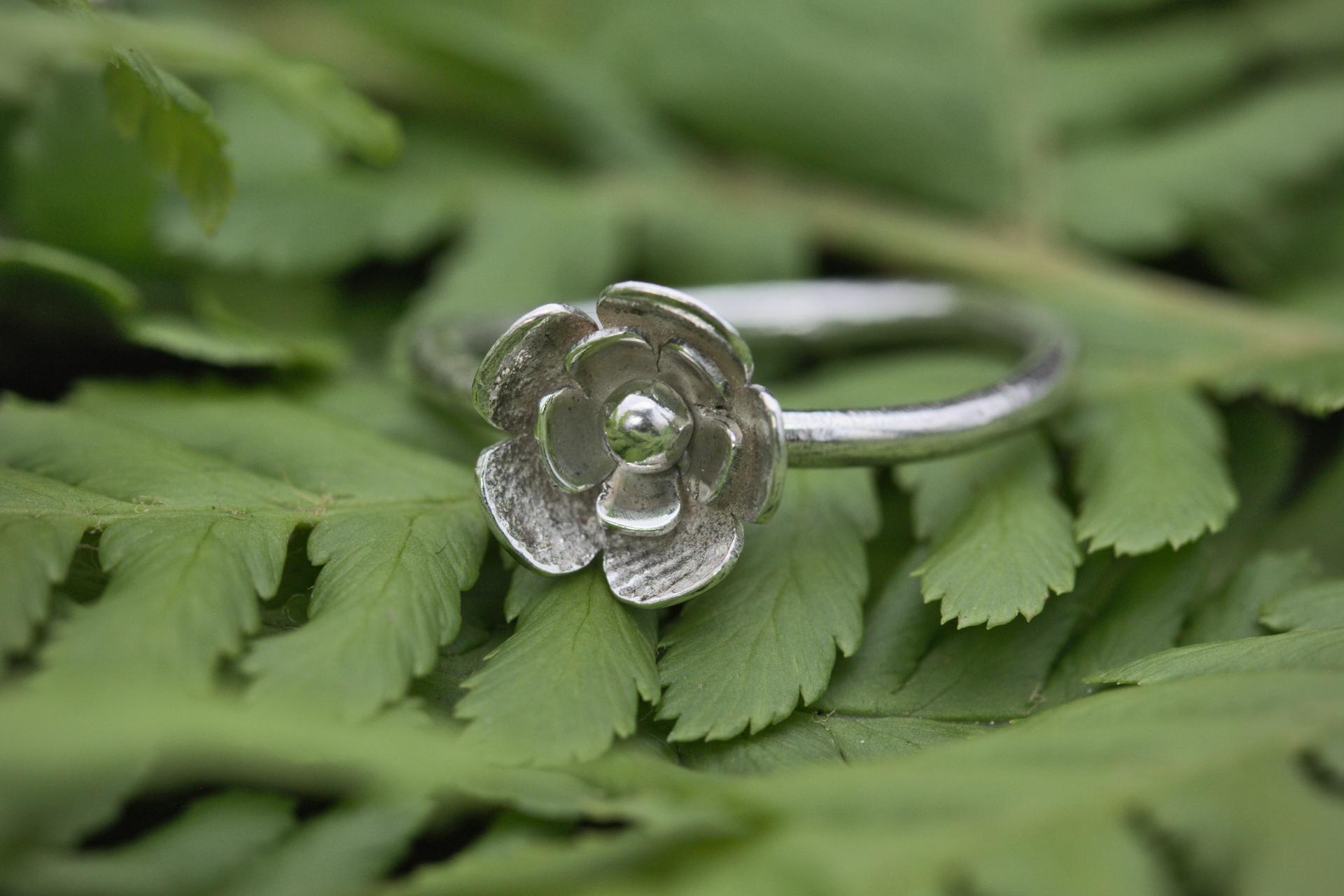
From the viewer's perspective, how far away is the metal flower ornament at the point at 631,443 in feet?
4.30

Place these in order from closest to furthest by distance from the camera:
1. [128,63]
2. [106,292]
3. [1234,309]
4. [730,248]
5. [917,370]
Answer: [128,63] → [106,292] → [917,370] → [1234,309] → [730,248]

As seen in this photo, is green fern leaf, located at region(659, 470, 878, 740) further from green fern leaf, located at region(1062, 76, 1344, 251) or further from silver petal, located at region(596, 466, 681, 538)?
green fern leaf, located at region(1062, 76, 1344, 251)

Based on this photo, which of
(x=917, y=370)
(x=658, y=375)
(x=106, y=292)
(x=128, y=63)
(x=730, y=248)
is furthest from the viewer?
(x=730, y=248)

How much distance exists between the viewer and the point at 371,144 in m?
1.83

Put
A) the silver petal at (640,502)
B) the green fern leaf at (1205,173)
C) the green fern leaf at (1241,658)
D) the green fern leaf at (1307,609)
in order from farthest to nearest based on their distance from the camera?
the green fern leaf at (1205,173) < the silver petal at (640,502) < the green fern leaf at (1307,609) < the green fern leaf at (1241,658)

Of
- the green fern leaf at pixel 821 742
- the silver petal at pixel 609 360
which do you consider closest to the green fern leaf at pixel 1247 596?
the green fern leaf at pixel 821 742

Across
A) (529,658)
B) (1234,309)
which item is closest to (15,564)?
(529,658)

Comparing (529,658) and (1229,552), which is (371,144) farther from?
(1229,552)

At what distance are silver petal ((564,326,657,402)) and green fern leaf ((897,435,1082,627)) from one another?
0.45 meters

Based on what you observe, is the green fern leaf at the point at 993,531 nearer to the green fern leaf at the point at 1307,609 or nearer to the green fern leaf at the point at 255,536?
the green fern leaf at the point at 1307,609

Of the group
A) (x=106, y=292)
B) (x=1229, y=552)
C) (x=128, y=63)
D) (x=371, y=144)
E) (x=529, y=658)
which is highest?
(x=128, y=63)

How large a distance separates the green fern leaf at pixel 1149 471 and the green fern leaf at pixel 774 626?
34cm

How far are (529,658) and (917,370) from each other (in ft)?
3.68

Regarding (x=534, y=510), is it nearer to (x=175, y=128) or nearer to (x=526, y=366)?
(x=526, y=366)
